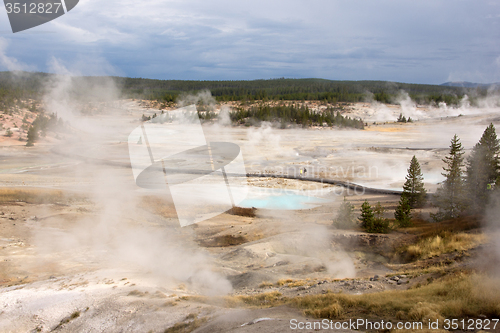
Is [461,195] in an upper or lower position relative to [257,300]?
upper

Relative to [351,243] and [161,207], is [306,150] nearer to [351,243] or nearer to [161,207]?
[161,207]

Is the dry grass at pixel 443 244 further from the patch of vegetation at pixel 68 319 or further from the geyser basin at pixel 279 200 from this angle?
the patch of vegetation at pixel 68 319

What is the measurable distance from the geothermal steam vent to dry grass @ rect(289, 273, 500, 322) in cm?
1530

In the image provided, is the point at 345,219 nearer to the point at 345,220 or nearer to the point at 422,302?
the point at 345,220

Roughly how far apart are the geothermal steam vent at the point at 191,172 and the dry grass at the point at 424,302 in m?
15.3

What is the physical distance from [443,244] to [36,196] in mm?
26387

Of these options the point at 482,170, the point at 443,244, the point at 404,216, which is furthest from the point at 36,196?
the point at 482,170

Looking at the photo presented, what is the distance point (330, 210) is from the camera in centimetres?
2569

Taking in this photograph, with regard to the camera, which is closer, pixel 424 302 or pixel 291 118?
pixel 424 302

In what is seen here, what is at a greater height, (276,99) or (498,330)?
(276,99)

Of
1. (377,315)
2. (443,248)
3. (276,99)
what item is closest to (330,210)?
(443,248)

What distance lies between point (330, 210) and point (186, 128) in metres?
54.7

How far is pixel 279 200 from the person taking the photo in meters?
29.8

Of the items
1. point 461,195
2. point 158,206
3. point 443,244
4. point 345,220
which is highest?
point 461,195
